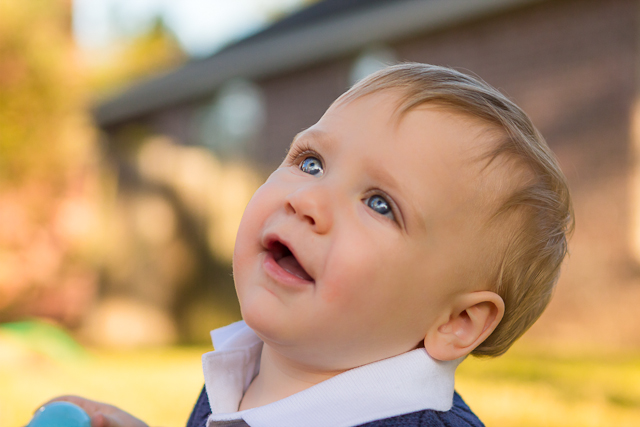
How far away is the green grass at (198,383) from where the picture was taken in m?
4.01

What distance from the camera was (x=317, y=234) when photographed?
139 cm

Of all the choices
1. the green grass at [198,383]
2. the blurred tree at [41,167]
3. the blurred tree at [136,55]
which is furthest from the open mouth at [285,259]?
the blurred tree at [136,55]

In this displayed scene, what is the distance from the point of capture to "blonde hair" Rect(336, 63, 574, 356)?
1.52m

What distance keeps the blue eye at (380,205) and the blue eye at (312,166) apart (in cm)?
17

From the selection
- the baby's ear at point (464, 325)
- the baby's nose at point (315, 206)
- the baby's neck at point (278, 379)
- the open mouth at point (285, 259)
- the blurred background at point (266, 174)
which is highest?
the blurred background at point (266, 174)

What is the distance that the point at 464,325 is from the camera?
5.08 ft

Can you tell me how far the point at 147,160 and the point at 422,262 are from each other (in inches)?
303

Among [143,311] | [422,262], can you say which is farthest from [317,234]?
[143,311]

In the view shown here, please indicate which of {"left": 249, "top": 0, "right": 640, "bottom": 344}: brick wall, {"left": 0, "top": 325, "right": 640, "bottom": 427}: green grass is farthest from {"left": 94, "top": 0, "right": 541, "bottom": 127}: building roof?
{"left": 0, "top": 325, "right": 640, "bottom": 427}: green grass

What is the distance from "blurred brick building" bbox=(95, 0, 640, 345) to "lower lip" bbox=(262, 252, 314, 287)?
16.1 feet

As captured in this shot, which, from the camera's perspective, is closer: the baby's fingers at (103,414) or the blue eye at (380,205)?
the blue eye at (380,205)

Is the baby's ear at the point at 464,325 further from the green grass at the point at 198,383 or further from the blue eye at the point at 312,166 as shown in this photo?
the green grass at the point at 198,383

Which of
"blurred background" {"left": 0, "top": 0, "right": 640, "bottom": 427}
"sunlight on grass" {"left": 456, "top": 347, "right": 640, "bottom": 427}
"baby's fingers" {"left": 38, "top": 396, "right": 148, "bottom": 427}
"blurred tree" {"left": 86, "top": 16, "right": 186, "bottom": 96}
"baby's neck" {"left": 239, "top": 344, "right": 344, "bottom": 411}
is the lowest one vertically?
"baby's fingers" {"left": 38, "top": 396, "right": 148, "bottom": 427}

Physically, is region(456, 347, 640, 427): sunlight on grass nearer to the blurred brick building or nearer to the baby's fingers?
the blurred brick building
